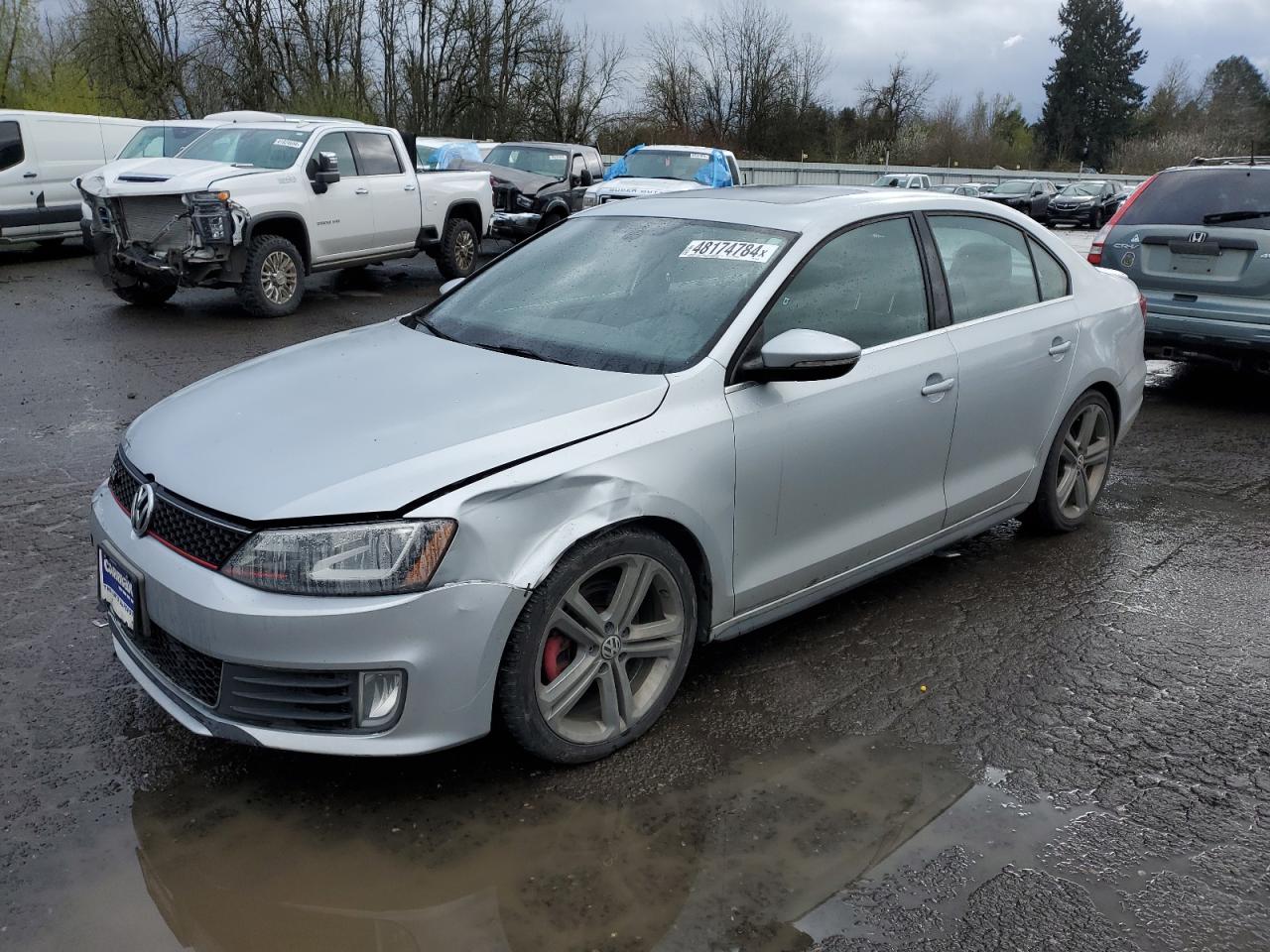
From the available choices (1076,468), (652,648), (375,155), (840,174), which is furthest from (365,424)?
(840,174)

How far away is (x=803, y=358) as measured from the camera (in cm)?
347

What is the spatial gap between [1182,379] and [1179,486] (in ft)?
11.8

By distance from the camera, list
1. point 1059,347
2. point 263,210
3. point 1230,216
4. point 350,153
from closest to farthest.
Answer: point 1059,347, point 1230,216, point 263,210, point 350,153

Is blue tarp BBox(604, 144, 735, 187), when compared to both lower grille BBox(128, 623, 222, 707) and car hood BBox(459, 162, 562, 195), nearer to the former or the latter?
car hood BBox(459, 162, 562, 195)

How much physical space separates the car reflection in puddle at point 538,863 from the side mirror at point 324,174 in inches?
365

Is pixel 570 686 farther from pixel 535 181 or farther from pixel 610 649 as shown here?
pixel 535 181

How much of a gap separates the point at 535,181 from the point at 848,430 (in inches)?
583

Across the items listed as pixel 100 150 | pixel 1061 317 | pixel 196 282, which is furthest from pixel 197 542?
pixel 100 150

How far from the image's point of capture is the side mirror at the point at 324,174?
11.3 meters

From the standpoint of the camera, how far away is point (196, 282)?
10500mm

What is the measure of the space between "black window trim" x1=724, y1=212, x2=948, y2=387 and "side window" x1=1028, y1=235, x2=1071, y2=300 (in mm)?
807

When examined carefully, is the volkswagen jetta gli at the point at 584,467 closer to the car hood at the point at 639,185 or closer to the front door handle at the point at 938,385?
the front door handle at the point at 938,385

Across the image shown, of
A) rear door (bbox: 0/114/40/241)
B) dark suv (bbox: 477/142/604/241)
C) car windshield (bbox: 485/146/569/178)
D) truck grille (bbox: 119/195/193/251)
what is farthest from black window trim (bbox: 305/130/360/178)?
car windshield (bbox: 485/146/569/178)

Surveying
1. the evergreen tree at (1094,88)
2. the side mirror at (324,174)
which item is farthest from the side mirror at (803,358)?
the evergreen tree at (1094,88)
